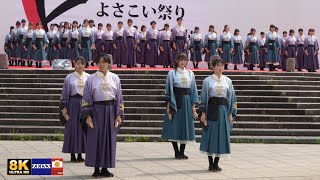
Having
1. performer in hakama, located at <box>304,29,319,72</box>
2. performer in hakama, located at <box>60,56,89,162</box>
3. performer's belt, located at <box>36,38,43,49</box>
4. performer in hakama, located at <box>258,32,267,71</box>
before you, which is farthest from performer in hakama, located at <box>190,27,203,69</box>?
performer in hakama, located at <box>60,56,89,162</box>

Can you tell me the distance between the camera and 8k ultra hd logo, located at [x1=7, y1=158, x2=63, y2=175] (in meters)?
7.34

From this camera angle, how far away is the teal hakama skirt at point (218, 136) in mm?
8844

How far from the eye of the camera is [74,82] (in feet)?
31.5

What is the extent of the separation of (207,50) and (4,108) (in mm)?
8194

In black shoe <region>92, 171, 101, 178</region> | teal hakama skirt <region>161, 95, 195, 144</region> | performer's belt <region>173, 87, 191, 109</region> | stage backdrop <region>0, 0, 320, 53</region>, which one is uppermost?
stage backdrop <region>0, 0, 320, 53</region>

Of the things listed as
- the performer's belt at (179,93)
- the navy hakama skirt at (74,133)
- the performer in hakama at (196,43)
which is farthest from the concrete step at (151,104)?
the performer in hakama at (196,43)

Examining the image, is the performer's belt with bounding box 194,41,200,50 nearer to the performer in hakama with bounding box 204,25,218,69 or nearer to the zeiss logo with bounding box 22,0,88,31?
Result: the performer in hakama with bounding box 204,25,218,69

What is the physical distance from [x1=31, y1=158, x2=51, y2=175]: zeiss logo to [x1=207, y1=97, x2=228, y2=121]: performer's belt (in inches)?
91.0

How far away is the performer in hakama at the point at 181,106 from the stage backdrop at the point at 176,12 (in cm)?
1206

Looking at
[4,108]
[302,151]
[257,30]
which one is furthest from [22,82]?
[257,30]

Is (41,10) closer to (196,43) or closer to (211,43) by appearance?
(196,43)

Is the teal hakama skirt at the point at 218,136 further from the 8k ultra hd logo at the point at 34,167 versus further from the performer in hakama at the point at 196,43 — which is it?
the performer in hakama at the point at 196,43

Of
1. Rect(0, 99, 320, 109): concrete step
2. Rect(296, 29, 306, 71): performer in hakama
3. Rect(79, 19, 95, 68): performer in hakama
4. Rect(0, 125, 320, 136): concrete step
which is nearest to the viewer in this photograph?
Rect(0, 125, 320, 136): concrete step

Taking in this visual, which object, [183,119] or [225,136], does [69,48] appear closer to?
[183,119]
